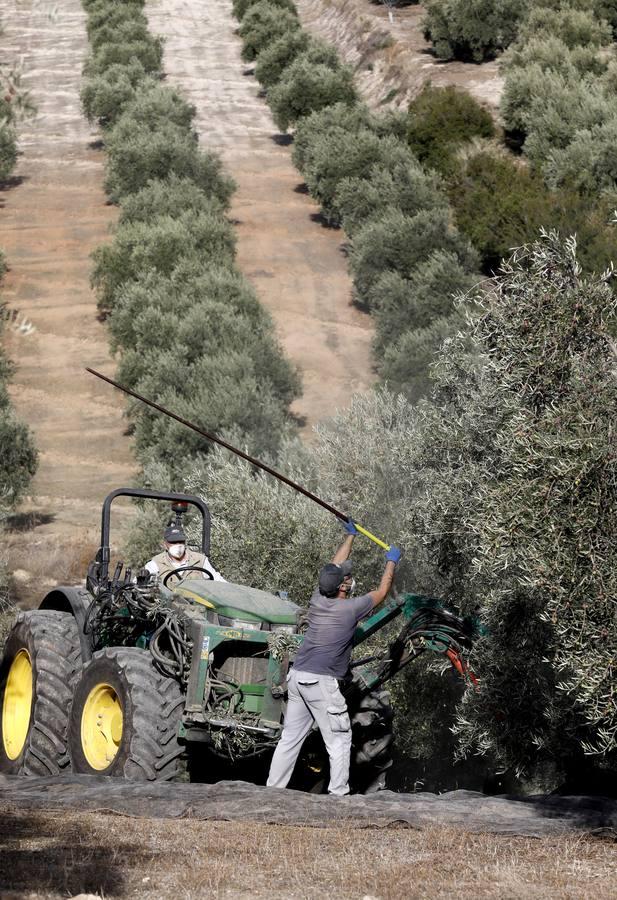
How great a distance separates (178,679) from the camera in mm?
8922

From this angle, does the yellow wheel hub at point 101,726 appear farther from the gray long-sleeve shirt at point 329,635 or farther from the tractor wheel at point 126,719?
the gray long-sleeve shirt at point 329,635

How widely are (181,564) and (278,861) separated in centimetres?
432

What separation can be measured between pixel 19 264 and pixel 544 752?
35327 millimetres

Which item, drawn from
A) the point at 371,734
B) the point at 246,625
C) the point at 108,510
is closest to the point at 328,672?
the point at 246,625

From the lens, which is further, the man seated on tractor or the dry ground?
the man seated on tractor

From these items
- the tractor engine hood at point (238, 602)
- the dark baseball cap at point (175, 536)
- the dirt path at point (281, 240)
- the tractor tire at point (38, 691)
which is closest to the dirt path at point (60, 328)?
the dirt path at point (281, 240)

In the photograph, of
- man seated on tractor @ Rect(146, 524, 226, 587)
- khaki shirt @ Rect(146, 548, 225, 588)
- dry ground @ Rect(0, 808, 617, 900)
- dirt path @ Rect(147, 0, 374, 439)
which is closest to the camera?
dry ground @ Rect(0, 808, 617, 900)

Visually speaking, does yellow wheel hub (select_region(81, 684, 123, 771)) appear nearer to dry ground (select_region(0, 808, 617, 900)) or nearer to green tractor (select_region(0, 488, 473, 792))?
green tractor (select_region(0, 488, 473, 792))

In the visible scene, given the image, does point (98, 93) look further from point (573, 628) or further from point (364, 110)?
point (573, 628)

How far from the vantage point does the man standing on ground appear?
8523mm

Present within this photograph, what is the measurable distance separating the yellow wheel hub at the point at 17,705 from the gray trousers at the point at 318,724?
2457 mm

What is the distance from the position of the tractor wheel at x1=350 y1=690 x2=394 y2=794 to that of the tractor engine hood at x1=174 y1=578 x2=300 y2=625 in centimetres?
98

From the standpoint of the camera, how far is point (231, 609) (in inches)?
356

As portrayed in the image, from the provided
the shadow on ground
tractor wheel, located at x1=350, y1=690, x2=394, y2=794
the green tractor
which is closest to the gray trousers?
the green tractor
